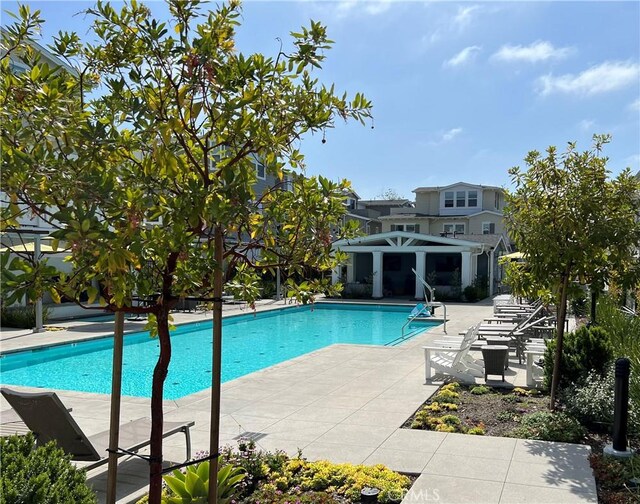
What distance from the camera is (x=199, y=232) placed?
3604 mm

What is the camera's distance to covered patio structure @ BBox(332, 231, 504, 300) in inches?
1259

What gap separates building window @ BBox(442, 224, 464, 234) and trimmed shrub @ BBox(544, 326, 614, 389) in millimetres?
33665

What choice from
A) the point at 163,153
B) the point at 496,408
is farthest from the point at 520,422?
the point at 163,153

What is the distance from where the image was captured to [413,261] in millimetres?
38562

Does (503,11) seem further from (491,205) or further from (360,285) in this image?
(491,205)

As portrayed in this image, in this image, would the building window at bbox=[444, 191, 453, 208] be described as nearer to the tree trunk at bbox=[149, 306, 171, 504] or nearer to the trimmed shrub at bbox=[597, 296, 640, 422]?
the trimmed shrub at bbox=[597, 296, 640, 422]

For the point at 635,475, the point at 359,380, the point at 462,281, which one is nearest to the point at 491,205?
the point at 462,281

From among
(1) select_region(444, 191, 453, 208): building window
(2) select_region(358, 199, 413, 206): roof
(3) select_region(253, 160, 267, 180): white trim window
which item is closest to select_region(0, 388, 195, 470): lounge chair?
(3) select_region(253, 160, 267, 180): white trim window

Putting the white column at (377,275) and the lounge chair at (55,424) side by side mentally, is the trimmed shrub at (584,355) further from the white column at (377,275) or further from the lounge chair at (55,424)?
the white column at (377,275)

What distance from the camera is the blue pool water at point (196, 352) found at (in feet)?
40.8

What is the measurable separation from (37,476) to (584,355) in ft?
24.5

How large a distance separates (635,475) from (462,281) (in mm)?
27233

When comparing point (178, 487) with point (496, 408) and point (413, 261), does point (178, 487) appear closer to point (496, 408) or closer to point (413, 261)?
point (496, 408)

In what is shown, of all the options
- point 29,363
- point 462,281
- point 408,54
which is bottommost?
point 29,363
